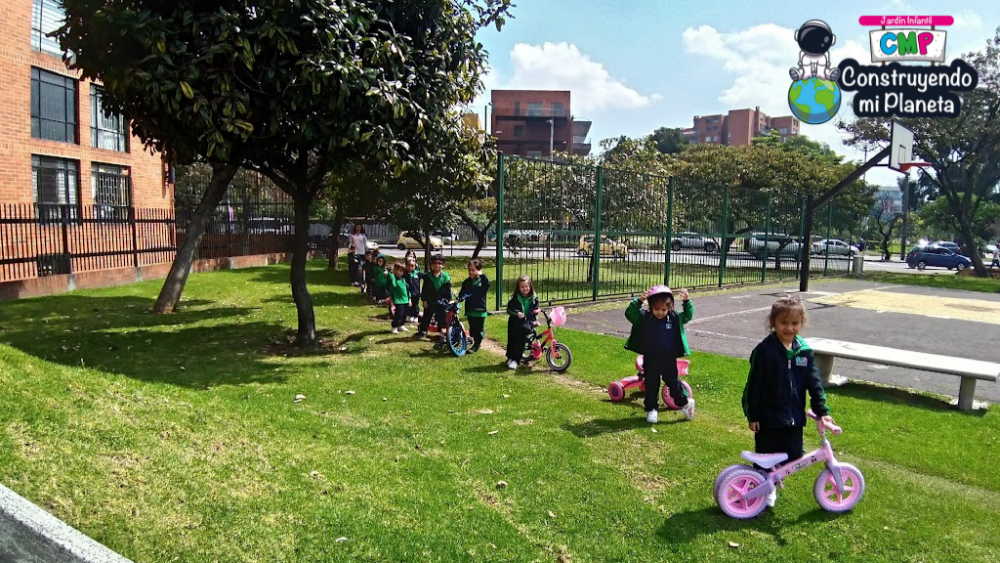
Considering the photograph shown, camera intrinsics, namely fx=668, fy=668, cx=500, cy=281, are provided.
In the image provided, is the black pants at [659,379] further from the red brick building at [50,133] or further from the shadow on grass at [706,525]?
the red brick building at [50,133]

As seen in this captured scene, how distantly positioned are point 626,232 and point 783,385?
11.8m

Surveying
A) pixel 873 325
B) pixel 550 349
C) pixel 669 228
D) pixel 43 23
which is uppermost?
pixel 43 23

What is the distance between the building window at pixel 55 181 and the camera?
58.6 ft

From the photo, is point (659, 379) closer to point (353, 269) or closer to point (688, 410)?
point (688, 410)

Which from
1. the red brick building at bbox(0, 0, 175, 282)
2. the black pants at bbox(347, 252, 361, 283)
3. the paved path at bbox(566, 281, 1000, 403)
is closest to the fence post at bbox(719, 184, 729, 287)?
the paved path at bbox(566, 281, 1000, 403)

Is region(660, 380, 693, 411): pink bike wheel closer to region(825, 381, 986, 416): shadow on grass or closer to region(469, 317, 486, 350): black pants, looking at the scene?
region(825, 381, 986, 416): shadow on grass

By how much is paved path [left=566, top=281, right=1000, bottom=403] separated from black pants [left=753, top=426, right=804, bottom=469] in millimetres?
4689

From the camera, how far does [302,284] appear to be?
984 cm

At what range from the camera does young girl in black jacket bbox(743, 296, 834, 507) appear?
4125 mm

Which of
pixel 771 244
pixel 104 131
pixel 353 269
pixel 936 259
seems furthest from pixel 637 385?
pixel 936 259

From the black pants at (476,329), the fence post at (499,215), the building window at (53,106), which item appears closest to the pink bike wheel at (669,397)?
the black pants at (476,329)

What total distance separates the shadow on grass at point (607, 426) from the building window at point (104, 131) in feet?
61.2

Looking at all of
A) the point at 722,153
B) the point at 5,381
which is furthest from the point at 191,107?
the point at 722,153

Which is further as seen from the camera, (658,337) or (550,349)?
(550,349)
